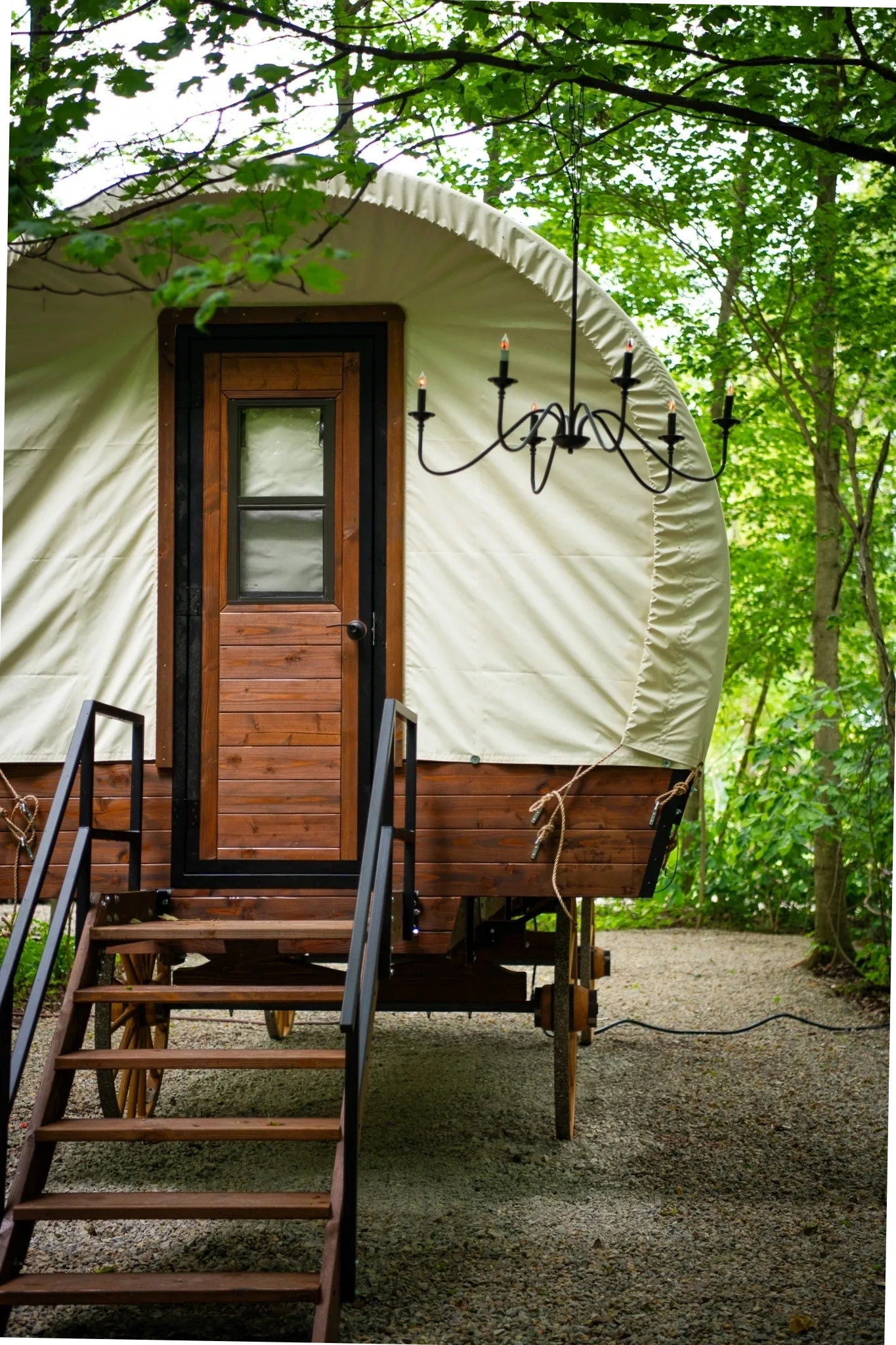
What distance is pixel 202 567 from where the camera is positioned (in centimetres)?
503

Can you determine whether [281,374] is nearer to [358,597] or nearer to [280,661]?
A: [358,597]

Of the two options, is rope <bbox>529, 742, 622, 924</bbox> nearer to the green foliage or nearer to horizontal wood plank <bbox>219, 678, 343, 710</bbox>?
horizontal wood plank <bbox>219, 678, 343, 710</bbox>

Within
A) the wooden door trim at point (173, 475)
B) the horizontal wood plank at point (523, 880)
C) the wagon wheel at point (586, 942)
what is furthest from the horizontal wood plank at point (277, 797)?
the wagon wheel at point (586, 942)

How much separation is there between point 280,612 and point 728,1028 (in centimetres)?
450

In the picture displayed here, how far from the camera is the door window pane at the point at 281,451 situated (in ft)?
16.6

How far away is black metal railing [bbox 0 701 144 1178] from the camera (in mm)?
3660

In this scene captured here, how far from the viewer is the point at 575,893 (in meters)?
4.64

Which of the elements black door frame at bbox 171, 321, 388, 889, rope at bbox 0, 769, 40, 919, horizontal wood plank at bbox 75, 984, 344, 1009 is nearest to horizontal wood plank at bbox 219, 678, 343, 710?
black door frame at bbox 171, 321, 388, 889

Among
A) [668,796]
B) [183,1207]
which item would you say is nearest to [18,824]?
[183,1207]

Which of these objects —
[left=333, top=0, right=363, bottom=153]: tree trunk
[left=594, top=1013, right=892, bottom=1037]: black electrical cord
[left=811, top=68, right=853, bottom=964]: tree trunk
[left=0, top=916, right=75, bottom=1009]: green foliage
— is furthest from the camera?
[left=811, top=68, right=853, bottom=964]: tree trunk

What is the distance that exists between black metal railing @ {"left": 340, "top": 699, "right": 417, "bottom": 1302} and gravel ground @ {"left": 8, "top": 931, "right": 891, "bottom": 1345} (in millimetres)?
370

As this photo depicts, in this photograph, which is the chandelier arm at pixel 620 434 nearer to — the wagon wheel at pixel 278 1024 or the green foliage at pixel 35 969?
the wagon wheel at pixel 278 1024

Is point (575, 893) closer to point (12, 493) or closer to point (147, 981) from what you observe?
point (147, 981)

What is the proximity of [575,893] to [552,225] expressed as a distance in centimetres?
626
